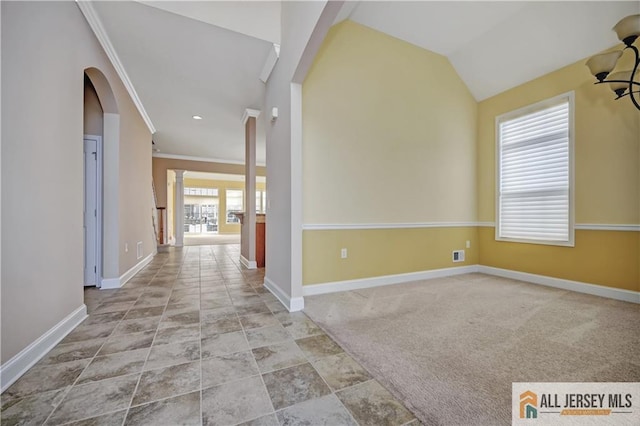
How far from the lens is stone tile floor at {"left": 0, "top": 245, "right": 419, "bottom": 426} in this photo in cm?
118

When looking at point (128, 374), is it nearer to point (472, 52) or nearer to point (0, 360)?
point (0, 360)

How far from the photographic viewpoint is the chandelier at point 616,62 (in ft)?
7.02

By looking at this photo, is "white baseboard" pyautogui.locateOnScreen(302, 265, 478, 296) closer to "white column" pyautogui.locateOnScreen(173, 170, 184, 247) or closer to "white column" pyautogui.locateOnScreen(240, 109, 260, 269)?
"white column" pyautogui.locateOnScreen(240, 109, 260, 269)

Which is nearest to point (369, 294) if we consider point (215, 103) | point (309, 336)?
point (309, 336)

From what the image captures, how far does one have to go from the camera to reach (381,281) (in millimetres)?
3359

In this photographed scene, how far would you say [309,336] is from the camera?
6.42 ft

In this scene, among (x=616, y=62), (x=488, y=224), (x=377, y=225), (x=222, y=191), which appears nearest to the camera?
(x=616, y=62)

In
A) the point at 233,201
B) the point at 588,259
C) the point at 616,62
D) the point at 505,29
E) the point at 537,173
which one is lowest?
the point at 588,259

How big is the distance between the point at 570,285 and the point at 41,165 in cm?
520

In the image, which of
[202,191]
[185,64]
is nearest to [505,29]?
[185,64]

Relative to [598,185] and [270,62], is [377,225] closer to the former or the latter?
[270,62]

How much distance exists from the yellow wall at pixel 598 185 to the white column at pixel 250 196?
4081 mm

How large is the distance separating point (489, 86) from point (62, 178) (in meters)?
5.14

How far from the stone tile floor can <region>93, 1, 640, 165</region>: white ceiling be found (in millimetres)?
2845
